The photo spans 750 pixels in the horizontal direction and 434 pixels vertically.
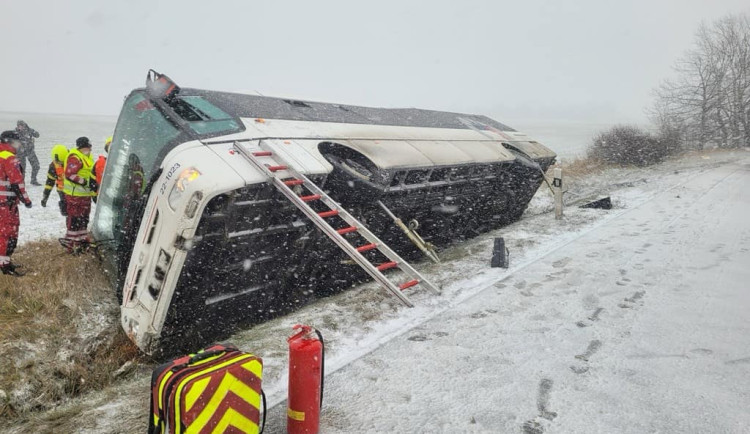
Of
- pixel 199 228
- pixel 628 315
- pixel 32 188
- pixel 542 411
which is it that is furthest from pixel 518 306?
pixel 32 188

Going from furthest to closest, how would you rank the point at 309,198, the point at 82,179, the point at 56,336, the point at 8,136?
the point at 82,179 < the point at 8,136 < the point at 56,336 < the point at 309,198

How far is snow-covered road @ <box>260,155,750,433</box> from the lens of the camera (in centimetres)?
273

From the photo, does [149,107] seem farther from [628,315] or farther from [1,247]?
[628,315]

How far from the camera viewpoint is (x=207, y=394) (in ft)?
7.07

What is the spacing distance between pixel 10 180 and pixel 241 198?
3.39 metres

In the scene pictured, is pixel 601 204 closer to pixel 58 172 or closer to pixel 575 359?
pixel 575 359

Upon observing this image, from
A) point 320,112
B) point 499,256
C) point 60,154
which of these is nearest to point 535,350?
point 499,256

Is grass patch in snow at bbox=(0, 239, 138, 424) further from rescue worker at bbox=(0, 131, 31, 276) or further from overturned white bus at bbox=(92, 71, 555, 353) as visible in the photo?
overturned white bus at bbox=(92, 71, 555, 353)

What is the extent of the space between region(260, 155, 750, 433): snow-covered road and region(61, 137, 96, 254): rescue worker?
4699 mm

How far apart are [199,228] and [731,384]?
3.85 meters

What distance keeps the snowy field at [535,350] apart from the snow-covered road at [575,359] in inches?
0.5

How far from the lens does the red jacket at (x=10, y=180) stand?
527cm

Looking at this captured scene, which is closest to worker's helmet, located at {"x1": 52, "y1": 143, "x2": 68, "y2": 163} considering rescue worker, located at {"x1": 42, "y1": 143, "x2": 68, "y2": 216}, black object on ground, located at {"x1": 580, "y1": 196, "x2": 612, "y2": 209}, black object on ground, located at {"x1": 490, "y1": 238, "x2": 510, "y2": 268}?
rescue worker, located at {"x1": 42, "y1": 143, "x2": 68, "y2": 216}

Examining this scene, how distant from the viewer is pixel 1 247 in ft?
17.0
